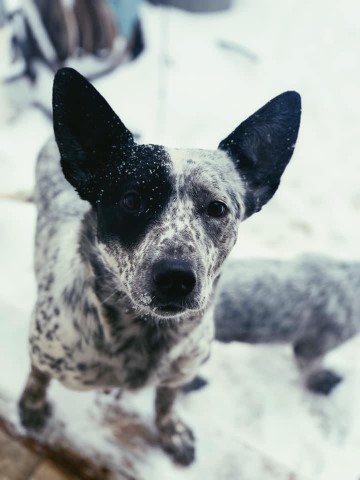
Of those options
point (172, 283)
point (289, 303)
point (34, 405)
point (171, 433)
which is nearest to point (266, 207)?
point (289, 303)

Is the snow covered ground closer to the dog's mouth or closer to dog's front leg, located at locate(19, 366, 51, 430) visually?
dog's front leg, located at locate(19, 366, 51, 430)

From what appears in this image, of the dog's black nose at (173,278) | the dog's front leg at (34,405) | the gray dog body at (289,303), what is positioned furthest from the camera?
the gray dog body at (289,303)

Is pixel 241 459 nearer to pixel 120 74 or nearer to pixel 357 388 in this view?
pixel 357 388

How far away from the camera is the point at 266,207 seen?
2291mm

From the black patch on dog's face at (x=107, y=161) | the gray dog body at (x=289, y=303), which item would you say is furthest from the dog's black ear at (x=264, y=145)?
the gray dog body at (x=289, y=303)

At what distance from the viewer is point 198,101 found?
2363 mm

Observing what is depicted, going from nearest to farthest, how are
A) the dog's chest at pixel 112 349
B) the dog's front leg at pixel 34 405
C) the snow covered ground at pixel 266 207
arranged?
the dog's chest at pixel 112 349
the dog's front leg at pixel 34 405
the snow covered ground at pixel 266 207

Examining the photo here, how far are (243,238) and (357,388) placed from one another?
0.74 meters

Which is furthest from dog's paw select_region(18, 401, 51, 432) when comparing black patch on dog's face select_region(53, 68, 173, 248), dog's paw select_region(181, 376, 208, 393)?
black patch on dog's face select_region(53, 68, 173, 248)

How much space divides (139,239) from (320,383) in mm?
1132

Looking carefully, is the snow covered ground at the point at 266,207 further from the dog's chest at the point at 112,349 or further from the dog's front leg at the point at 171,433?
the dog's chest at the point at 112,349

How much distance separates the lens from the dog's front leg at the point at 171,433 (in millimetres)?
1366

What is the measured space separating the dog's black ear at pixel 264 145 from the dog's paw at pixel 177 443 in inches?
28.4

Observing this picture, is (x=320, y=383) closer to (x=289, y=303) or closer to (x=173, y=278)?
(x=289, y=303)
